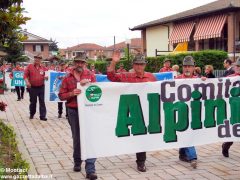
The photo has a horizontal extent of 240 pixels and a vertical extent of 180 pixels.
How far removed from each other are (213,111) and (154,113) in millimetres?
1076

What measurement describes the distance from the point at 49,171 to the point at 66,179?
1.82 feet

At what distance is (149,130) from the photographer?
700 cm

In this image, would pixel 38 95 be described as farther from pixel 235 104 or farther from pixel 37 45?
pixel 37 45

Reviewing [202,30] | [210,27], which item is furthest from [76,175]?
[202,30]

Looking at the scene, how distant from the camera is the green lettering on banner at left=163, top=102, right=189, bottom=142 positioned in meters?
7.09

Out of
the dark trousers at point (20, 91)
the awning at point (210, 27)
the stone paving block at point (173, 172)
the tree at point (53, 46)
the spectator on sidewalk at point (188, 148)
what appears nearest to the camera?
the stone paving block at point (173, 172)

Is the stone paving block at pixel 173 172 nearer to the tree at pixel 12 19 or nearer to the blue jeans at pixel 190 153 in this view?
the blue jeans at pixel 190 153

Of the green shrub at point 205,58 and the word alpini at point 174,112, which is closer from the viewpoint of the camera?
the word alpini at point 174,112

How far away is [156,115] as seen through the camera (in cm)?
709

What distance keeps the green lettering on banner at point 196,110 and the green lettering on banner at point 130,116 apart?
0.91m

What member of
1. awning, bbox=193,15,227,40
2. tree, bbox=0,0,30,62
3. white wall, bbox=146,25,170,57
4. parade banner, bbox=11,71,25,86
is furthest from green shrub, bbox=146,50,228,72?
white wall, bbox=146,25,170,57

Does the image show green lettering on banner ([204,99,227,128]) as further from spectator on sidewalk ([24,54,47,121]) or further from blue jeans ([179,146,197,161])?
spectator on sidewalk ([24,54,47,121])

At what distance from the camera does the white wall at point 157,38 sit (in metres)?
41.7

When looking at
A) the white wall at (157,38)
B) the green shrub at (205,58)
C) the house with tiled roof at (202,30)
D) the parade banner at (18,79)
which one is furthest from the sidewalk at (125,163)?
the white wall at (157,38)
